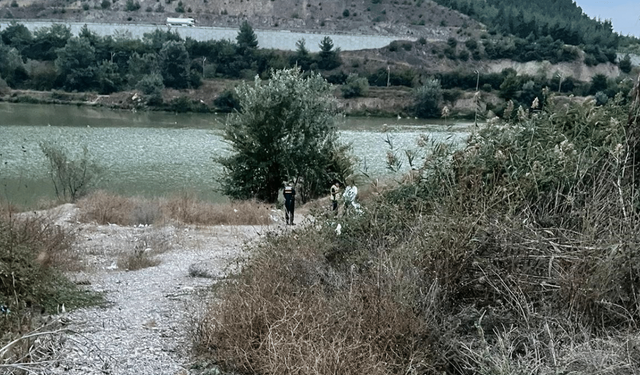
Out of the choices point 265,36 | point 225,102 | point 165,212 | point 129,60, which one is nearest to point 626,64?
point 265,36

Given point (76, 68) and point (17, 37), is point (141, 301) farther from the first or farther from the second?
point (17, 37)

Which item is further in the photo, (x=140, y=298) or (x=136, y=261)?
(x=136, y=261)

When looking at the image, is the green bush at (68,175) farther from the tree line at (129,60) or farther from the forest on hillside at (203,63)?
the tree line at (129,60)

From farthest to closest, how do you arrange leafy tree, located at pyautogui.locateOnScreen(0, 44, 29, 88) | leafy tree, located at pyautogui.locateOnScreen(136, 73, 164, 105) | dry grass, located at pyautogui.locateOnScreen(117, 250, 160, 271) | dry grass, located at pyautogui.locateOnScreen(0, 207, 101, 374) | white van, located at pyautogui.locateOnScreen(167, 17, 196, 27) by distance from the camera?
white van, located at pyautogui.locateOnScreen(167, 17, 196, 27)
leafy tree, located at pyautogui.locateOnScreen(0, 44, 29, 88)
leafy tree, located at pyautogui.locateOnScreen(136, 73, 164, 105)
dry grass, located at pyautogui.locateOnScreen(117, 250, 160, 271)
dry grass, located at pyautogui.locateOnScreen(0, 207, 101, 374)

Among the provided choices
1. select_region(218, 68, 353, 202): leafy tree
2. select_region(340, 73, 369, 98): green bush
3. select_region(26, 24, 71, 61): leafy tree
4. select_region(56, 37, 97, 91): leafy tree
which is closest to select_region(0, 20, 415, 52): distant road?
select_region(26, 24, 71, 61): leafy tree

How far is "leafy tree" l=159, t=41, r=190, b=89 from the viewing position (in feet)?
232

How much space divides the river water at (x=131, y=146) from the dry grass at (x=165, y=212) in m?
3.12

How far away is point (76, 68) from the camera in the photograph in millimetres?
69062

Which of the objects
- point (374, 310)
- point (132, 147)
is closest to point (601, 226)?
point (374, 310)

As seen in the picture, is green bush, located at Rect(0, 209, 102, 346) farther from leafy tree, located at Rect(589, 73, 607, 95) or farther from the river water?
leafy tree, located at Rect(589, 73, 607, 95)

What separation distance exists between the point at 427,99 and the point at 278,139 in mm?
47581

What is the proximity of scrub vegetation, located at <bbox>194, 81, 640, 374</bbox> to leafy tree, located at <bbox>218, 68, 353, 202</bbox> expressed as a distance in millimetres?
15987

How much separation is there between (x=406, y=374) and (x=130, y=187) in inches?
895

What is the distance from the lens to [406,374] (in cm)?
476
